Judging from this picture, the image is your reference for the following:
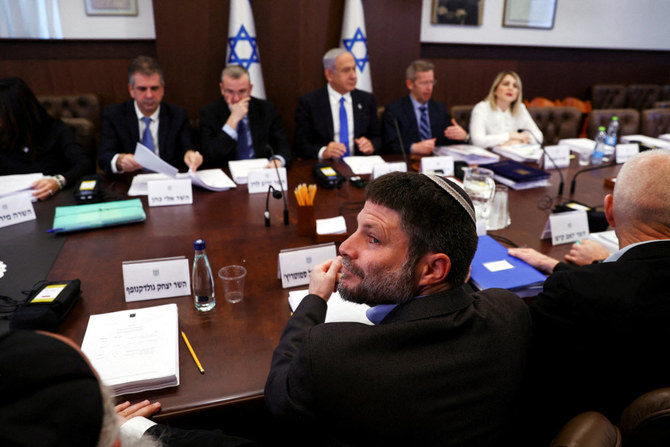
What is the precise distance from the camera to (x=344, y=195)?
2363 mm

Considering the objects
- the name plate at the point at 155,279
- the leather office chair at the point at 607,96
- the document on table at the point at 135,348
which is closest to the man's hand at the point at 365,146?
the name plate at the point at 155,279

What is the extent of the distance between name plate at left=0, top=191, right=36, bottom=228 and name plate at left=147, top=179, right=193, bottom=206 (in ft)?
1.61

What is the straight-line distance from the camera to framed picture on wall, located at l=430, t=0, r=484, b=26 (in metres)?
5.44

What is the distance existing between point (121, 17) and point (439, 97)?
3.67 m

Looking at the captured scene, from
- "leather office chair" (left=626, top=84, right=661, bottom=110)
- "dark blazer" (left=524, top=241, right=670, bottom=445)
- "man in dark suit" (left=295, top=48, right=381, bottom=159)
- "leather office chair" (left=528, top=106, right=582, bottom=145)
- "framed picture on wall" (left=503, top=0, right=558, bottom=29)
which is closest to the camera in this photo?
"dark blazer" (left=524, top=241, right=670, bottom=445)

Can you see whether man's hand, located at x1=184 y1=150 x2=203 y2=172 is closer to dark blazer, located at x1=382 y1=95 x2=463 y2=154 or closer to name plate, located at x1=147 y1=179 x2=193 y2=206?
name plate, located at x1=147 y1=179 x2=193 y2=206

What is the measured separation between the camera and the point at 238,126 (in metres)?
3.26

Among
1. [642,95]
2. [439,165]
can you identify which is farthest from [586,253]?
[642,95]

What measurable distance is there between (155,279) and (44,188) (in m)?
1.21

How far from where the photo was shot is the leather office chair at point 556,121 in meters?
4.12

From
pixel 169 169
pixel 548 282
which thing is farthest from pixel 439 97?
pixel 548 282

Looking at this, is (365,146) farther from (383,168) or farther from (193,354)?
(193,354)

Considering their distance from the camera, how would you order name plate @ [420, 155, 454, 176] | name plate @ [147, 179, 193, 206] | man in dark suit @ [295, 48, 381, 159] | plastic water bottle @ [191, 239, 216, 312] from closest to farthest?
plastic water bottle @ [191, 239, 216, 312], name plate @ [147, 179, 193, 206], name plate @ [420, 155, 454, 176], man in dark suit @ [295, 48, 381, 159]

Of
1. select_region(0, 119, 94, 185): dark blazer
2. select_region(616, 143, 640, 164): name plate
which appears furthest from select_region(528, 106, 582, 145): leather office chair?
select_region(0, 119, 94, 185): dark blazer
